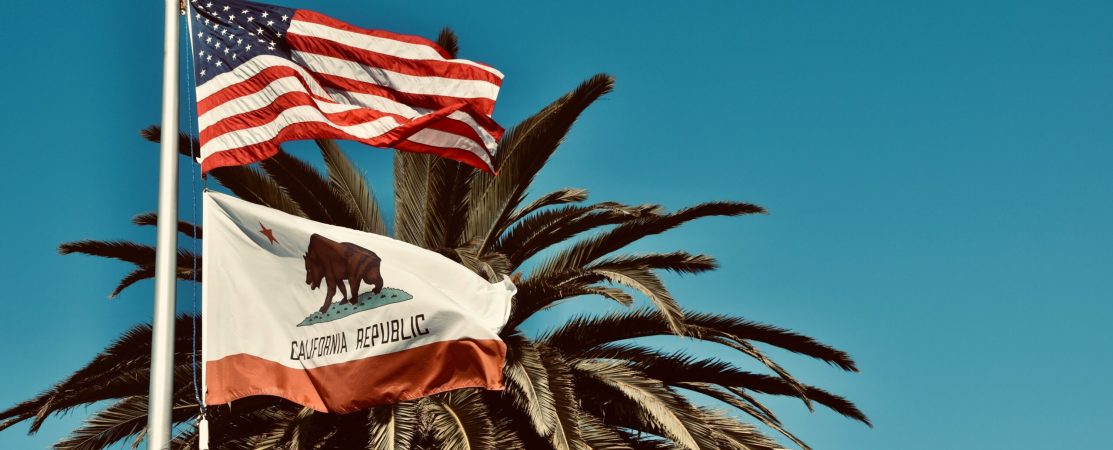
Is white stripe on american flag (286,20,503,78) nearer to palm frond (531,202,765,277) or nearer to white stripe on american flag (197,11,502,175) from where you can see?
white stripe on american flag (197,11,502,175)

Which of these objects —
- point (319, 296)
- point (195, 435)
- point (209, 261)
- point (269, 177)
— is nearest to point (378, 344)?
point (319, 296)

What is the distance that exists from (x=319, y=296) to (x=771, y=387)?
270 inches

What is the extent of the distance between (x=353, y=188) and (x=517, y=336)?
320cm

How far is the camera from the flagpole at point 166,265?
8.35 m

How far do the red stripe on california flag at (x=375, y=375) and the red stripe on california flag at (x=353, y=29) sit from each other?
113 inches

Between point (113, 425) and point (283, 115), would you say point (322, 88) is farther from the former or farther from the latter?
point (113, 425)

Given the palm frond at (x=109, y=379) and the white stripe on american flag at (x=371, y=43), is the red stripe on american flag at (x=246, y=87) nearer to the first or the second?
the white stripe on american flag at (x=371, y=43)

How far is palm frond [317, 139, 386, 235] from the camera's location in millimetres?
14977

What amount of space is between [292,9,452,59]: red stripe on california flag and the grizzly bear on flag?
199 centimetres

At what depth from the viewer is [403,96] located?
11117 millimetres

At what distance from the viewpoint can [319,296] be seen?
9.80 metres

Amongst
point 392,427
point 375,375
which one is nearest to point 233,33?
point 375,375

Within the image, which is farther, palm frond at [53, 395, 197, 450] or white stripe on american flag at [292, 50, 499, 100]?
palm frond at [53, 395, 197, 450]

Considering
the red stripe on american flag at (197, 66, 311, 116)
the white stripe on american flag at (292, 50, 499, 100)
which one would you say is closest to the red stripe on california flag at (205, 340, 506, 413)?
the red stripe on american flag at (197, 66, 311, 116)
